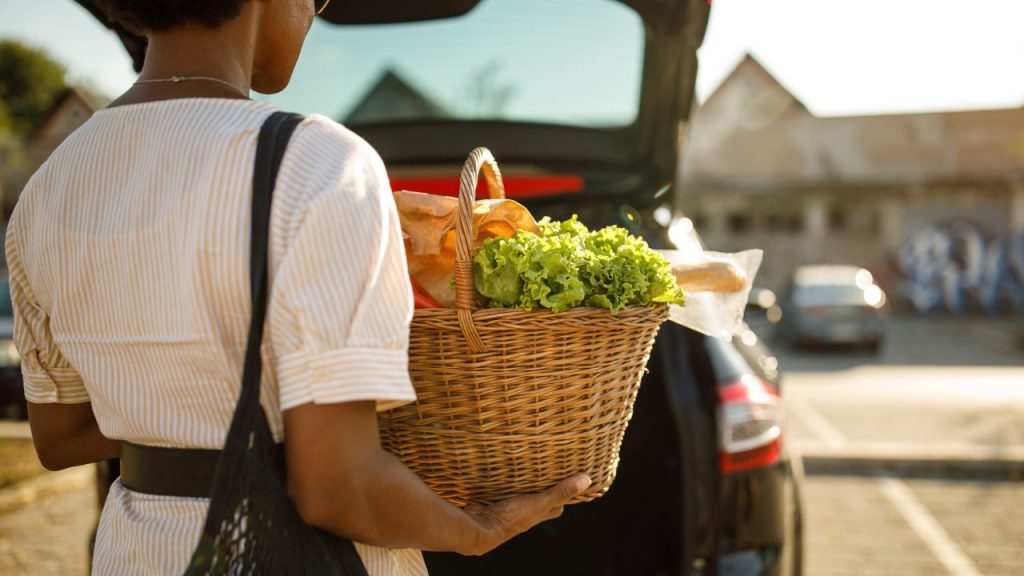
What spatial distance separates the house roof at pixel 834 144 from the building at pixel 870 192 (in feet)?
0.10

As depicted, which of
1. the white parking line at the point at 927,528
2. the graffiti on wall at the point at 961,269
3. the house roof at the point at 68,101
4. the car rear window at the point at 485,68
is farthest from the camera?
the graffiti on wall at the point at 961,269

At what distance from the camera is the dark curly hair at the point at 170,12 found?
3.59 feet

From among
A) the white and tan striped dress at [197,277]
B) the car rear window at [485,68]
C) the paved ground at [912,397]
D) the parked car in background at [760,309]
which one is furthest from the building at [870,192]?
the white and tan striped dress at [197,277]

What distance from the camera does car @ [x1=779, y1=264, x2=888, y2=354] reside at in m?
15.5

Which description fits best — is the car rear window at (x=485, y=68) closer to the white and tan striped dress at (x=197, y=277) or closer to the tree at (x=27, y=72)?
the white and tan striped dress at (x=197, y=277)

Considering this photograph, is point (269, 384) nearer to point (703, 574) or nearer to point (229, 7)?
point (229, 7)

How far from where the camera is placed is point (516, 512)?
1.33 m

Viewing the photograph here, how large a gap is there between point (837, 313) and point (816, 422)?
8079mm

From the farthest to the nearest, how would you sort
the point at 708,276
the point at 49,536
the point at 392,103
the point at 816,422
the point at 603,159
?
the point at 816,422, the point at 49,536, the point at 392,103, the point at 603,159, the point at 708,276

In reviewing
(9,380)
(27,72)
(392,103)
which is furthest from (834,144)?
(27,72)

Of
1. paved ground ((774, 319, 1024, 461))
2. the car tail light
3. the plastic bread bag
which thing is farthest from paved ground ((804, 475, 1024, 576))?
the plastic bread bag

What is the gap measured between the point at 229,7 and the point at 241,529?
2.27 ft

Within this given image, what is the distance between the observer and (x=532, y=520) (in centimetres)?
135

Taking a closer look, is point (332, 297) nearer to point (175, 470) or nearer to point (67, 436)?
point (175, 470)
